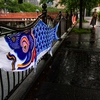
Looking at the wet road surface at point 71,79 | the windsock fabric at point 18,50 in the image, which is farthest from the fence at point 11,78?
the wet road surface at point 71,79

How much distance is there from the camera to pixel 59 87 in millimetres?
4273

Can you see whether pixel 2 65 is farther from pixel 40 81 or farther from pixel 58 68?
pixel 58 68

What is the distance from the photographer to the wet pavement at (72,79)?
389 centimetres

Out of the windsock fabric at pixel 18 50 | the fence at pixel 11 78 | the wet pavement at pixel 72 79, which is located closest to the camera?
the windsock fabric at pixel 18 50

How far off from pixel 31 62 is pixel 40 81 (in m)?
1.01

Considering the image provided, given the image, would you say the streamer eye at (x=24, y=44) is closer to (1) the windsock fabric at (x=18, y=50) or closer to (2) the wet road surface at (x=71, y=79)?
(1) the windsock fabric at (x=18, y=50)

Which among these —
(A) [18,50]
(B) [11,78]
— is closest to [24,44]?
(A) [18,50]

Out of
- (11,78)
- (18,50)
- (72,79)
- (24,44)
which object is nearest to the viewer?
(18,50)

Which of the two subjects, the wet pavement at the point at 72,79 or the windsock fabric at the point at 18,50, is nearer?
the windsock fabric at the point at 18,50

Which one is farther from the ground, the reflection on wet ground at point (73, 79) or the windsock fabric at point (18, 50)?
the windsock fabric at point (18, 50)

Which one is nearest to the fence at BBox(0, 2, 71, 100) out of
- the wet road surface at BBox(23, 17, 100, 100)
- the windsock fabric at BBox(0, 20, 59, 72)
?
the windsock fabric at BBox(0, 20, 59, 72)

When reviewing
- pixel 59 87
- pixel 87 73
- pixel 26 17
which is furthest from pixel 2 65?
pixel 26 17

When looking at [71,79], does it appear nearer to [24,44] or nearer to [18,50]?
[24,44]

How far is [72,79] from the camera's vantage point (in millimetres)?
4738
